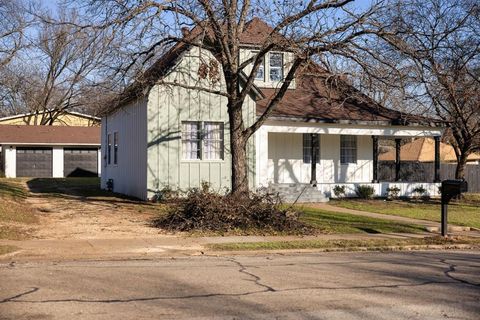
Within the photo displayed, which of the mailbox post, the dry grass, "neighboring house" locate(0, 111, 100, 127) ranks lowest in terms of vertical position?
the dry grass

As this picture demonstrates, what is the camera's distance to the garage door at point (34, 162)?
140ft

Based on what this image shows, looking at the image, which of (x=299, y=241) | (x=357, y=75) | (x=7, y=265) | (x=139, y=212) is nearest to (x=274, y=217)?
(x=299, y=241)

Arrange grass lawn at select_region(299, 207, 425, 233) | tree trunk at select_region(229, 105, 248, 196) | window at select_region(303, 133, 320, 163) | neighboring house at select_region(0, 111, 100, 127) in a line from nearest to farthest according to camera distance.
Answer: grass lawn at select_region(299, 207, 425, 233) < tree trunk at select_region(229, 105, 248, 196) < window at select_region(303, 133, 320, 163) < neighboring house at select_region(0, 111, 100, 127)

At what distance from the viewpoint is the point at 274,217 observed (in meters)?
15.2

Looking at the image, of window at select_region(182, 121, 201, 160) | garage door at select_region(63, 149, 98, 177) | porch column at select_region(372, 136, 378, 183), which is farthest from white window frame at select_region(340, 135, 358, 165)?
garage door at select_region(63, 149, 98, 177)

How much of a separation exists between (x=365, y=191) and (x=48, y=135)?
2651 cm

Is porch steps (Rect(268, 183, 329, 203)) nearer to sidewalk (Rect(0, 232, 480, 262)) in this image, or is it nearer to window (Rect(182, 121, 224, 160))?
window (Rect(182, 121, 224, 160))

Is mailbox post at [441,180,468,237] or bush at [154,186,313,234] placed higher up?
mailbox post at [441,180,468,237]

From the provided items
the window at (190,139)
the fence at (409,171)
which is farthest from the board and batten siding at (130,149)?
the fence at (409,171)

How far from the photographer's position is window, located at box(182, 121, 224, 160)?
885 inches

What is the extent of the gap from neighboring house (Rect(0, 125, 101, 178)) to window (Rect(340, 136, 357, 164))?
2251 centimetres

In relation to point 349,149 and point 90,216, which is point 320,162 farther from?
point 90,216

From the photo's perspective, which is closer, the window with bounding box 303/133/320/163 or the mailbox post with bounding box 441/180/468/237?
the mailbox post with bounding box 441/180/468/237

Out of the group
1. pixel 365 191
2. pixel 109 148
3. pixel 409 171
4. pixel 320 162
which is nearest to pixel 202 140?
pixel 320 162
